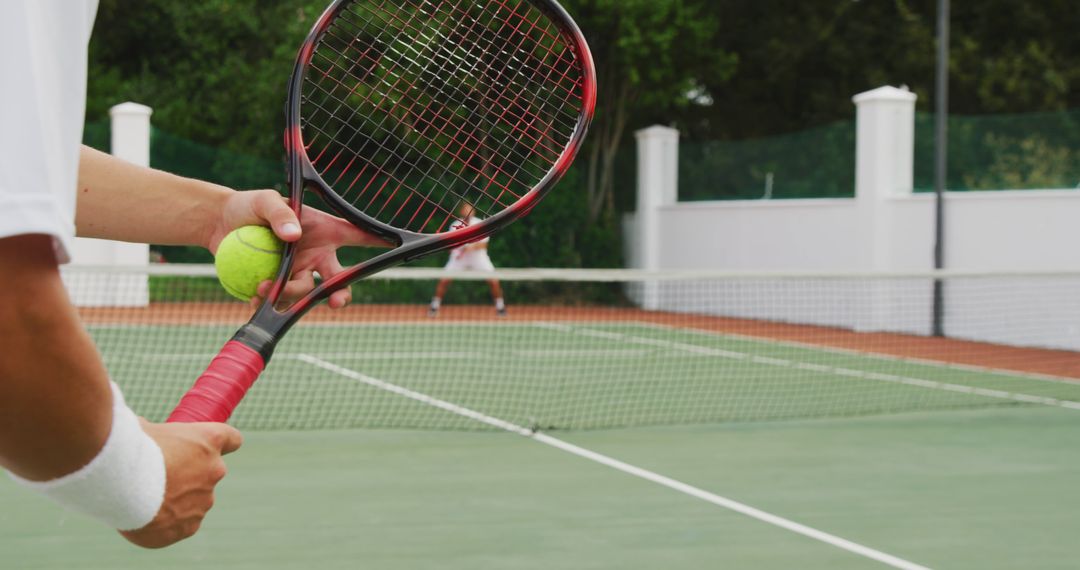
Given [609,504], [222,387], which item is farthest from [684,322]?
[222,387]

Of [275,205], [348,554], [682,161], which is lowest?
[348,554]

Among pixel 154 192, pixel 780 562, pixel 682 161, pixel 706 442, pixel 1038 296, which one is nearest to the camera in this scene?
pixel 154 192

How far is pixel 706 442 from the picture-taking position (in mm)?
5699

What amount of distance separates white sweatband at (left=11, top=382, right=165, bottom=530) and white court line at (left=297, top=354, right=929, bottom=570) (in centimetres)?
277

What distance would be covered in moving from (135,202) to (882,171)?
11617mm

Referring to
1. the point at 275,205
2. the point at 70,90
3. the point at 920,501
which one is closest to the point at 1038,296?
the point at 920,501

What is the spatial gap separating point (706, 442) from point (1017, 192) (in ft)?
21.1

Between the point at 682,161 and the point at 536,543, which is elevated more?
the point at 682,161

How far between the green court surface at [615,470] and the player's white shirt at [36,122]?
2.72m

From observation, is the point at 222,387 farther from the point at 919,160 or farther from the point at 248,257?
the point at 919,160

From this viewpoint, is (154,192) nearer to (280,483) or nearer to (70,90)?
(70,90)

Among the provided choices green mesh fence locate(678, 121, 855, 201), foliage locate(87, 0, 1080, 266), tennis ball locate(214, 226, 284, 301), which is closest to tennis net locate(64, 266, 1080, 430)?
green mesh fence locate(678, 121, 855, 201)

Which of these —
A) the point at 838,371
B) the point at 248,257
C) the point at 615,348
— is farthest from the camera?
the point at 615,348

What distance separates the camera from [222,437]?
118 cm
